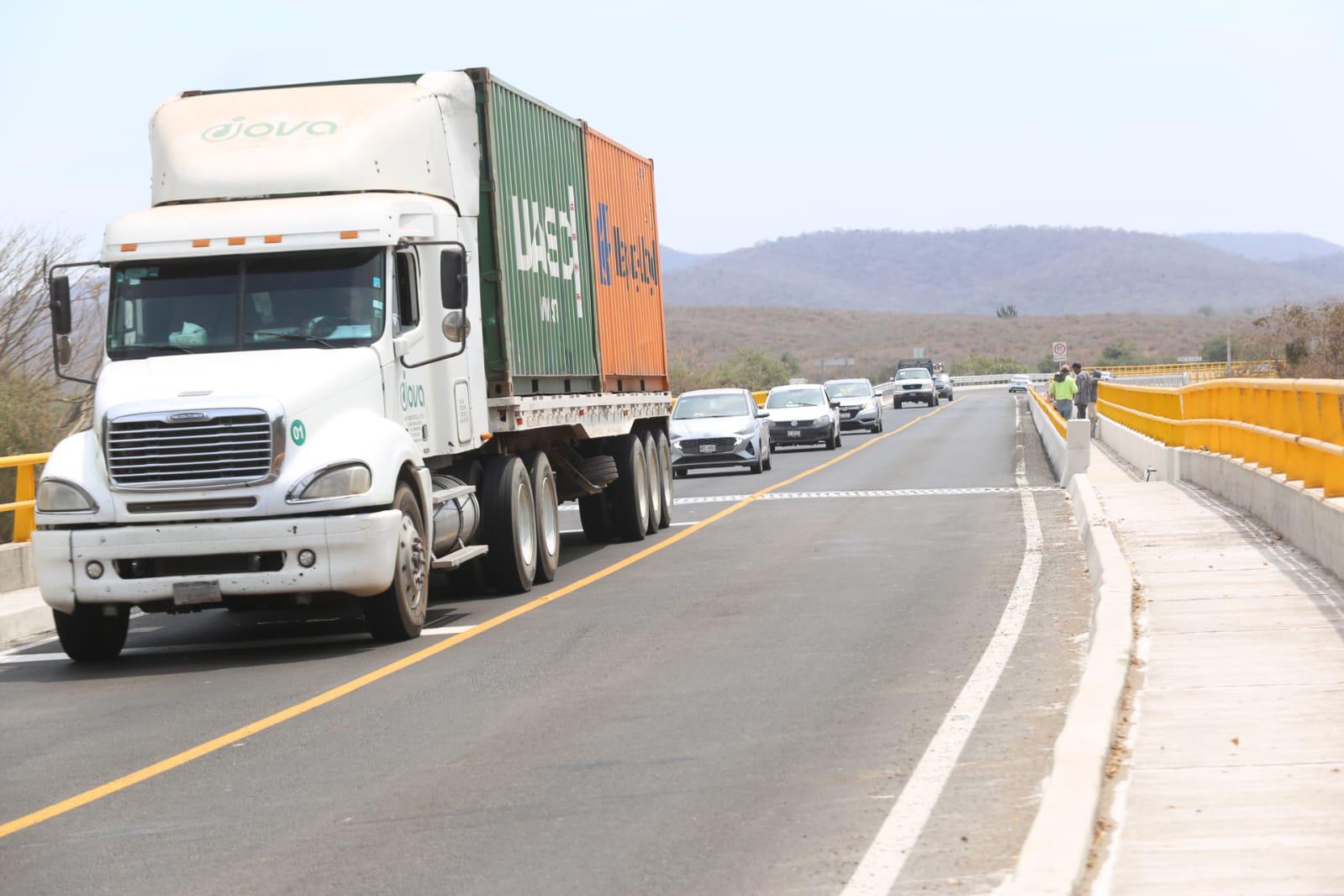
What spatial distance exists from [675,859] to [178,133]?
871cm

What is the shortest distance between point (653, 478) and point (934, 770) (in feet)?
43.0

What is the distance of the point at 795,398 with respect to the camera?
42250mm

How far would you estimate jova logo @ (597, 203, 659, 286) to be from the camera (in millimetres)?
18547

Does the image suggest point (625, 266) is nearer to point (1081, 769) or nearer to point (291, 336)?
point (291, 336)

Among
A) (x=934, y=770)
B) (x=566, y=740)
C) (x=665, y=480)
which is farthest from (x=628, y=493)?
(x=934, y=770)

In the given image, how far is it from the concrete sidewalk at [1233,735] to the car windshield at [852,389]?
39.7 meters

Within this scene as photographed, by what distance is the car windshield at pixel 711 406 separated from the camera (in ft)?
109

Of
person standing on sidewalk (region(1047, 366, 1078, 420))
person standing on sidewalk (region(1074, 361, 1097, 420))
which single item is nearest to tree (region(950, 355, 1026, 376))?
person standing on sidewalk (region(1074, 361, 1097, 420))

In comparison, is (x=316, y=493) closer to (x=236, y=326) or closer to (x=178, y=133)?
(x=236, y=326)

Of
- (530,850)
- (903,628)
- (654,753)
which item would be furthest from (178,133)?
(530,850)

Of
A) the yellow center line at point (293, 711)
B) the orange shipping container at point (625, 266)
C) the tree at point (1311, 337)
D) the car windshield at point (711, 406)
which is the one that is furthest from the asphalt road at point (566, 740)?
the tree at point (1311, 337)

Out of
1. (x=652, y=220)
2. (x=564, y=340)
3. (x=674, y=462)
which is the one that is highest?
(x=652, y=220)

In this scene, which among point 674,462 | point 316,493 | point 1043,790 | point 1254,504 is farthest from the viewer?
point 674,462

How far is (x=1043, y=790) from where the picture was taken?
671 centimetres
